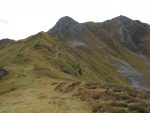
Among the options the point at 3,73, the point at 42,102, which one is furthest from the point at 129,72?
the point at 42,102

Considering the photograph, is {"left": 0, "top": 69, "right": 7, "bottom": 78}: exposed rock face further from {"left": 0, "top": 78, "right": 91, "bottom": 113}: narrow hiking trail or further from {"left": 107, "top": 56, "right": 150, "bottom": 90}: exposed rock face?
{"left": 107, "top": 56, "right": 150, "bottom": 90}: exposed rock face

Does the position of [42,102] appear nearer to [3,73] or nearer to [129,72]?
[3,73]

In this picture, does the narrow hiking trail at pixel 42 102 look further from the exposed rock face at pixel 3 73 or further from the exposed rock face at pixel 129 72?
the exposed rock face at pixel 129 72

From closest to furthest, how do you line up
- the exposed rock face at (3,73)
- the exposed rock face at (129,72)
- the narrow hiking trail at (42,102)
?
the narrow hiking trail at (42,102)
the exposed rock face at (3,73)
the exposed rock face at (129,72)

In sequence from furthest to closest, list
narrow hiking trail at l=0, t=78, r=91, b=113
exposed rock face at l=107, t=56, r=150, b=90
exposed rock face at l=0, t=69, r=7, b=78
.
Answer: exposed rock face at l=107, t=56, r=150, b=90, exposed rock face at l=0, t=69, r=7, b=78, narrow hiking trail at l=0, t=78, r=91, b=113

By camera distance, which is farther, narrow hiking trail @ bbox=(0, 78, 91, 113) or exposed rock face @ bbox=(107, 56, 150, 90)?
exposed rock face @ bbox=(107, 56, 150, 90)

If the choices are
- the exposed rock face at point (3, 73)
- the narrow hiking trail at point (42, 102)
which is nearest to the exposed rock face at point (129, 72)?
the exposed rock face at point (3, 73)

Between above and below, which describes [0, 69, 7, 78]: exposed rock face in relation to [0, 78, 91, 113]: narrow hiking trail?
above

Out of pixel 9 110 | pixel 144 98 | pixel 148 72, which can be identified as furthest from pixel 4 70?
pixel 148 72

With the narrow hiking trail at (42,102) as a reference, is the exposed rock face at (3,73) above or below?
above

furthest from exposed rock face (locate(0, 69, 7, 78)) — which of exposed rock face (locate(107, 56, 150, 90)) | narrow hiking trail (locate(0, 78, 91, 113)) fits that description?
exposed rock face (locate(107, 56, 150, 90))

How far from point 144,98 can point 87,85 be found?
1233 cm

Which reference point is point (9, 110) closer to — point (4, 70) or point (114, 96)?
point (114, 96)

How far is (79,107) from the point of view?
144ft
